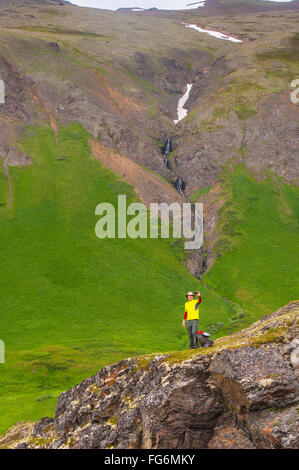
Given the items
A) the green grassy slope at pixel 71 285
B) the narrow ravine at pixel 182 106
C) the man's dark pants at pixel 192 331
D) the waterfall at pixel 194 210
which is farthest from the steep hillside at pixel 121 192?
the man's dark pants at pixel 192 331

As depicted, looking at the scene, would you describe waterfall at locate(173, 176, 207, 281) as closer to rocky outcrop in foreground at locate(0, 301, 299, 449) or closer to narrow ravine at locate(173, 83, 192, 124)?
narrow ravine at locate(173, 83, 192, 124)

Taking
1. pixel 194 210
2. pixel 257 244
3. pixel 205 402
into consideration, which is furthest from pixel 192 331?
pixel 194 210

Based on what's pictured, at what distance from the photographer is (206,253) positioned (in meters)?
107

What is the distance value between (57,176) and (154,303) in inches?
1847

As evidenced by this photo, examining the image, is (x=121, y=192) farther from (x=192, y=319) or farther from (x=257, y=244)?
(x=192, y=319)

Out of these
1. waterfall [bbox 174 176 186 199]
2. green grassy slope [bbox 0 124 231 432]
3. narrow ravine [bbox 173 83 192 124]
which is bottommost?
green grassy slope [bbox 0 124 231 432]

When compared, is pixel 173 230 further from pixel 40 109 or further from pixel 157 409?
pixel 157 409

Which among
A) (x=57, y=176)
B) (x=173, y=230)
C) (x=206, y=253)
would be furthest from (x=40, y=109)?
(x=206, y=253)

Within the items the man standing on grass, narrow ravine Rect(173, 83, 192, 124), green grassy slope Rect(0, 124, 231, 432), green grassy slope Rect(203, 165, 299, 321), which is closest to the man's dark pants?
the man standing on grass

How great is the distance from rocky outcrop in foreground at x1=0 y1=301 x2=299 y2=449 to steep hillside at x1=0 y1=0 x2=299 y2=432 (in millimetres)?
16619

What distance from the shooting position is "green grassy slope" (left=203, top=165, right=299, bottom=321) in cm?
9156

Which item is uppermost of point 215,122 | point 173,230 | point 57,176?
point 215,122

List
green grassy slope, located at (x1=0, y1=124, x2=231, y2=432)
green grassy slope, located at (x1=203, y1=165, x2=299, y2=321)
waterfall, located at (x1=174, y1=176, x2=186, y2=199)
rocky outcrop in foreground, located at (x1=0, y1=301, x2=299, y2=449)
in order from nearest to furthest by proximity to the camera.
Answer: rocky outcrop in foreground, located at (x1=0, y1=301, x2=299, y2=449)
green grassy slope, located at (x1=0, y1=124, x2=231, y2=432)
green grassy slope, located at (x1=203, y1=165, x2=299, y2=321)
waterfall, located at (x1=174, y1=176, x2=186, y2=199)

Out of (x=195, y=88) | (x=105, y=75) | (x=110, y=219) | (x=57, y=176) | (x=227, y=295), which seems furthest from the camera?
(x=195, y=88)
